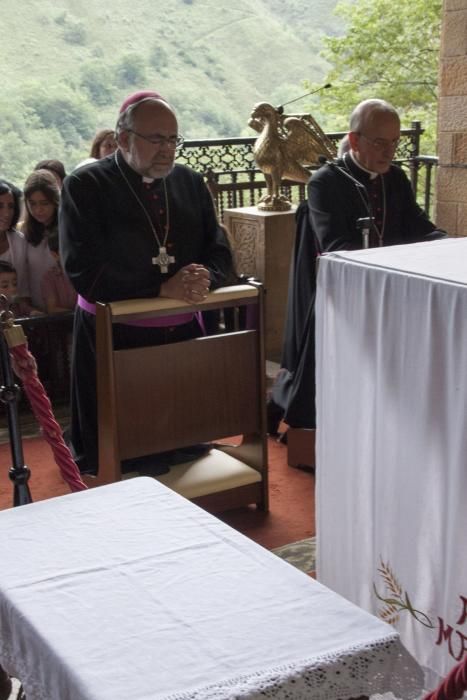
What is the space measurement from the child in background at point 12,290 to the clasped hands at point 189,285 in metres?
2.14

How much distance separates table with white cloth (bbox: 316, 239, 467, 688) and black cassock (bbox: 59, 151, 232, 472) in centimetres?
138

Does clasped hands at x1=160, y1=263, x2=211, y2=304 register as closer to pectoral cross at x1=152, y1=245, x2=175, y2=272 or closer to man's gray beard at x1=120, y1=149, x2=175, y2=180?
pectoral cross at x1=152, y1=245, x2=175, y2=272

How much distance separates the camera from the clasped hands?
3.91 metres

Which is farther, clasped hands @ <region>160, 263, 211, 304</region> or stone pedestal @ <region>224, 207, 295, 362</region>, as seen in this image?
stone pedestal @ <region>224, 207, 295, 362</region>

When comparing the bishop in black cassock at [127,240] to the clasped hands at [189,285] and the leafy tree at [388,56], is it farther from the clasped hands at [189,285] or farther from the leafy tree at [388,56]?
the leafy tree at [388,56]

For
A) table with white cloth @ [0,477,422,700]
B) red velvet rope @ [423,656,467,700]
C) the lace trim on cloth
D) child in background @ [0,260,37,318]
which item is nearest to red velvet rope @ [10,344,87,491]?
table with white cloth @ [0,477,422,700]

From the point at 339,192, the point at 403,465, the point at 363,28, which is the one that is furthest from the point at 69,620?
the point at 363,28

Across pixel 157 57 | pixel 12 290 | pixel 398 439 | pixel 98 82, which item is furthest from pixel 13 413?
pixel 157 57

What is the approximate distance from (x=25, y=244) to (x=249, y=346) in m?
2.47

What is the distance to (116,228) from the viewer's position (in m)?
4.19

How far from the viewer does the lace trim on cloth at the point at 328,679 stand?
1427mm

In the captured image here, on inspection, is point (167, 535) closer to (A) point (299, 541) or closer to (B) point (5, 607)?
(B) point (5, 607)

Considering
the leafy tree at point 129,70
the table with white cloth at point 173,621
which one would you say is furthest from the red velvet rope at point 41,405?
the leafy tree at point 129,70

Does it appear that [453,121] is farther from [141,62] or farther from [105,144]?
[141,62]
